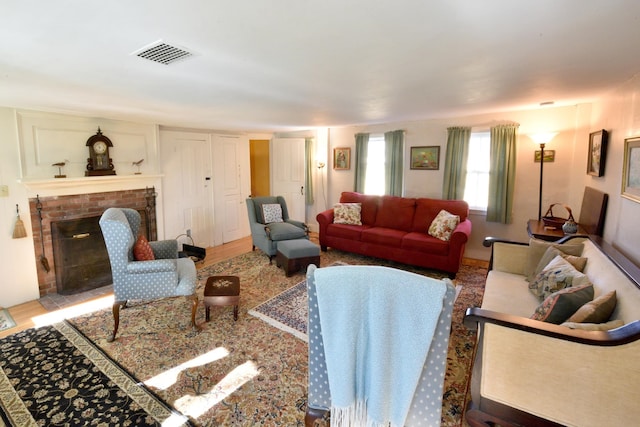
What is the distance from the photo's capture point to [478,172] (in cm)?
465

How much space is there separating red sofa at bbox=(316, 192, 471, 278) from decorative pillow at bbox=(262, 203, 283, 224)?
0.69 meters

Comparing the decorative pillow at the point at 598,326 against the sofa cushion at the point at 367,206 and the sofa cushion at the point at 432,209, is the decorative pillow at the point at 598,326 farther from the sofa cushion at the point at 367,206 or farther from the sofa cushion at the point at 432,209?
the sofa cushion at the point at 367,206

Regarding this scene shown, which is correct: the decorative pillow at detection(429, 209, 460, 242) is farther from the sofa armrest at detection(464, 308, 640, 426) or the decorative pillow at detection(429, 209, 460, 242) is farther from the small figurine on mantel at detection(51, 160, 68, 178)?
the small figurine on mantel at detection(51, 160, 68, 178)

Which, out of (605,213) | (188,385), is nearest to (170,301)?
(188,385)

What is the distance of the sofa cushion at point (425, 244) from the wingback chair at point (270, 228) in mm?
1528

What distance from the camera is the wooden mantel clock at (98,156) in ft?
12.8

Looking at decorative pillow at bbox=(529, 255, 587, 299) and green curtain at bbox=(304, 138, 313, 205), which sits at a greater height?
green curtain at bbox=(304, 138, 313, 205)

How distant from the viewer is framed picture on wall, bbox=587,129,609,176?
118 inches

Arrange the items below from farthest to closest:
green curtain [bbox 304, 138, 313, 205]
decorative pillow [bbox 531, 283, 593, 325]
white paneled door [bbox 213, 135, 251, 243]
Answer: green curtain [bbox 304, 138, 313, 205] < white paneled door [bbox 213, 135, 251, 243] < decorative pillow [bbox 531, 283, 593, 325]

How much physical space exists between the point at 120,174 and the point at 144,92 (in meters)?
2.16

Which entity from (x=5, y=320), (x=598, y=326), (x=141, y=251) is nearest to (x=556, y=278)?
(x=598, y=326)

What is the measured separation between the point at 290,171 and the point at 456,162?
3182 millimetres

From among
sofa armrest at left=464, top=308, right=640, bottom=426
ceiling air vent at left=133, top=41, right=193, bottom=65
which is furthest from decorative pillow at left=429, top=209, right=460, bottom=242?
ceiling air vent at left=133, top=41, right=193, bottom=65

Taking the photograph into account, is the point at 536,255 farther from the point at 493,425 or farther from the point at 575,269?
the point at 493,425
